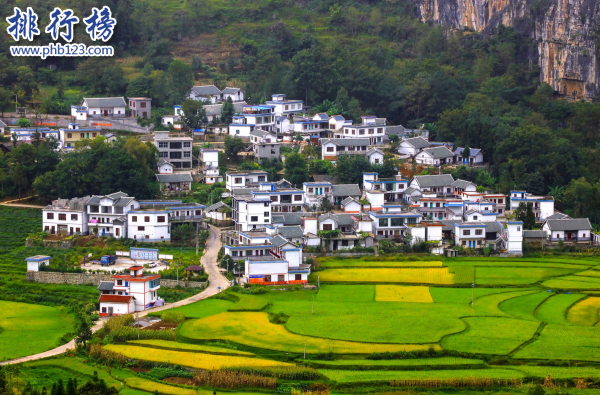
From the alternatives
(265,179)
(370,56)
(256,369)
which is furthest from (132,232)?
(370,56)

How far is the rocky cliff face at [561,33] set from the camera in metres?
59.6

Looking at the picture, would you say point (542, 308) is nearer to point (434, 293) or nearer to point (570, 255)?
point (434, 293)

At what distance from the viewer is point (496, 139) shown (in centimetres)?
5506

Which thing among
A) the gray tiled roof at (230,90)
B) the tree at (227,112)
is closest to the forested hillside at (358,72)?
the gray tiled roof at (230,90)

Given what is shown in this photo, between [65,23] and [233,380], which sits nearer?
[233,380]

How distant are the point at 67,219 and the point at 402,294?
16.4 meters

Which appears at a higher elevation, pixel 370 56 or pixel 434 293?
pixel 370 56

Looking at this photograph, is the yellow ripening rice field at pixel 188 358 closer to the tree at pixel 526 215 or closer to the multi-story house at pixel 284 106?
the tree at pixel 526 215

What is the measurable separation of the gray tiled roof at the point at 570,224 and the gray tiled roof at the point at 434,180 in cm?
665

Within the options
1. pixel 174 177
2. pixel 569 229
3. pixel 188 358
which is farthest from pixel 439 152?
pixel 188 358

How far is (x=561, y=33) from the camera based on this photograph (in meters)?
61.5

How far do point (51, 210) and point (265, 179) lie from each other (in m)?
11.3
